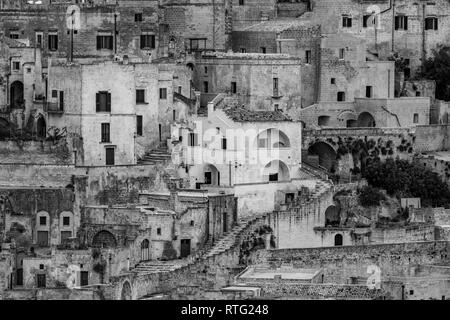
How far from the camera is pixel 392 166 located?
384ft

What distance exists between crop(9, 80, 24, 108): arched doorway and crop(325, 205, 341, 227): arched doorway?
11.9m

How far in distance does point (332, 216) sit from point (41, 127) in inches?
433

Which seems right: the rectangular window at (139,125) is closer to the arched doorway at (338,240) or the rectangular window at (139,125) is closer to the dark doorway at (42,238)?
the dark doorway at (42,238)

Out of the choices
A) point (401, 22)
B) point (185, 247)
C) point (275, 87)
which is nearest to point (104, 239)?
point (185, 247)

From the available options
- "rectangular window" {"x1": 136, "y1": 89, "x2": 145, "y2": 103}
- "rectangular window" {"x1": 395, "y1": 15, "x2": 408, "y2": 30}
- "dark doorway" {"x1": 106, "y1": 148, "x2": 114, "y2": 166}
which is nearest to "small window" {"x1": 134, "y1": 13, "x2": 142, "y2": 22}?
"rectangular window" {"x1": 136, "y1": 89, "x2": 145, "y2": 103}

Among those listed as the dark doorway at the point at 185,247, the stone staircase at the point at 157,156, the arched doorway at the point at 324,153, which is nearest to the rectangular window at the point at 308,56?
the arched doorway at the point at 324,153

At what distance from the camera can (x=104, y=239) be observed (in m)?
109

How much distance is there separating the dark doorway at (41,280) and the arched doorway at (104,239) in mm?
3215

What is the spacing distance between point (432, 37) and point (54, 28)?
51.5ft

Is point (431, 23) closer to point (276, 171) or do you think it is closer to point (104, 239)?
point (276, 171)

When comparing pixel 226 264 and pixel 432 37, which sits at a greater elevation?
pixel 432 37
